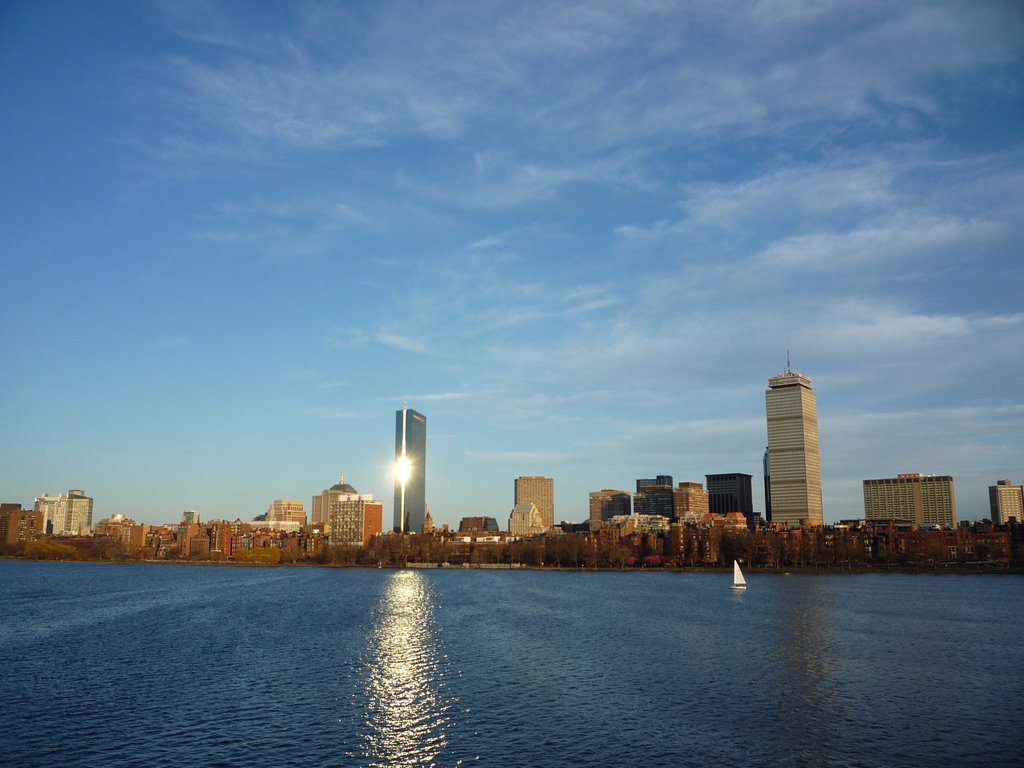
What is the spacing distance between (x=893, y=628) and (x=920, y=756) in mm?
57921

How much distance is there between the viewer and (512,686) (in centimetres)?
6075

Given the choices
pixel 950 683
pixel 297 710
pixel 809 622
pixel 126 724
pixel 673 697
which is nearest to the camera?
pixel 126 724

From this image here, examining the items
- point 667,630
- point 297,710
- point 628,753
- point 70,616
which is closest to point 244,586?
point 70,616

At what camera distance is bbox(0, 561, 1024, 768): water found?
4419 cm

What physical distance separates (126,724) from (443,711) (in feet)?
67.5

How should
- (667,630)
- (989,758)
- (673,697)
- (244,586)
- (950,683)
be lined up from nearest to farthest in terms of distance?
(989,758)
(673,697)
(950,683)
(667,630)
(244,586)

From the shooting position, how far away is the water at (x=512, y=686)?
44.2 meters

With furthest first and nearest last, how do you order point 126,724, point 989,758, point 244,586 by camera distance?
point 244,586 < point 126,724 < point 989,758

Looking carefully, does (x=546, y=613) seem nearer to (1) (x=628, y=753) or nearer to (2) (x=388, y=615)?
(2) (x=388, y=615)

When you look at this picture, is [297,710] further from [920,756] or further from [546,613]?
[546,613]

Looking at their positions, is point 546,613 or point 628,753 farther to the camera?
point 546,613

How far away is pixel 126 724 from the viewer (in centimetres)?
4912

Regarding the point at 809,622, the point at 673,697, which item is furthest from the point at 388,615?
the point at 673,697

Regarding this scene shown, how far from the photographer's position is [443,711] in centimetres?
5344
